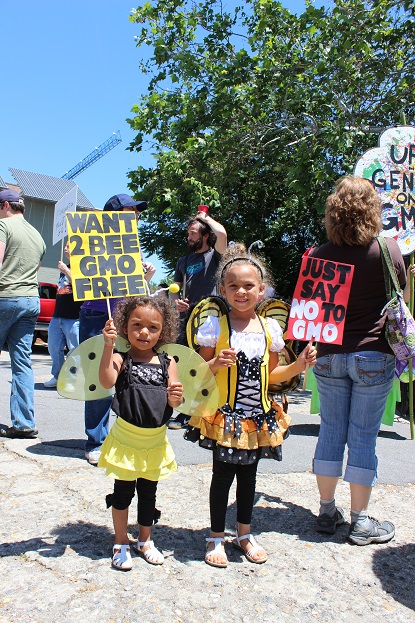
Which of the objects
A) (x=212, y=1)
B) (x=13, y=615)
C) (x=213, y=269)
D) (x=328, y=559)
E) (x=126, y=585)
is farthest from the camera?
(x=212, y=1)

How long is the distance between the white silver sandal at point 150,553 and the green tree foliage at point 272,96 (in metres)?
7.41

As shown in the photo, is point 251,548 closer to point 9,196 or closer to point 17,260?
point 17,260

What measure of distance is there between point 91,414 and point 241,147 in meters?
8.83

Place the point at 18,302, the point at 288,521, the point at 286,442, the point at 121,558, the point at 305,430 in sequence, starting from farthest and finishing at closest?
the point at 305,430
the point at 286,442
the point at 18,302
the point at 288,521
the point at 121,558

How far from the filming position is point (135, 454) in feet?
8.34

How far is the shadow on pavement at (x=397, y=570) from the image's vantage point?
96.0 inches

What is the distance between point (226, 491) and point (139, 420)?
1.82 feet

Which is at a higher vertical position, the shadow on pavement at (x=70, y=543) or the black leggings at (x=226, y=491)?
the black leggings at (x=226, y=491)

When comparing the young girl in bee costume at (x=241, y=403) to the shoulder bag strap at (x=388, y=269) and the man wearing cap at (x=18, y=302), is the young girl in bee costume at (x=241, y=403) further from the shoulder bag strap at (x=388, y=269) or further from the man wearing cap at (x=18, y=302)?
the man wearing cap at (x=18, y=302)

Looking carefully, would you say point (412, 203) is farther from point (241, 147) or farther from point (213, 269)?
point (241, 147)

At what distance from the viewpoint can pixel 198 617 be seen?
2123mm

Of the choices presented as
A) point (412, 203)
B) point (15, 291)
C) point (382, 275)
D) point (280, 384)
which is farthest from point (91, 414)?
point (412, 203)

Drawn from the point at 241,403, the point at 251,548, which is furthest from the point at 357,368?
the point at 251,548

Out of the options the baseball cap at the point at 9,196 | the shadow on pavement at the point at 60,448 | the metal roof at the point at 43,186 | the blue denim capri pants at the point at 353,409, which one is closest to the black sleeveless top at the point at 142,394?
the blue denim capri pants at the point at 353,409
